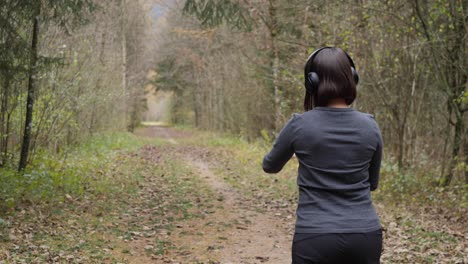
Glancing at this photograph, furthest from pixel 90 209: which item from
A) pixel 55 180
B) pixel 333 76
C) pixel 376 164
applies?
pixel 333 76

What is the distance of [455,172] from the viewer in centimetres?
1173

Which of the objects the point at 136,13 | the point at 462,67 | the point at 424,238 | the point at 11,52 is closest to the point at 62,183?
the point at 11,52

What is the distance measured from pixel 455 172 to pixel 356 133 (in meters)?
10.4

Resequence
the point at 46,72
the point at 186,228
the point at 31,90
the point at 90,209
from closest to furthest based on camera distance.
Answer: the point at 186,228, the point at 90,209, the point at 31,90, the point at 46,72

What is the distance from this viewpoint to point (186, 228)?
27.8 ft

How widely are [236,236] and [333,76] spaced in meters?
5.83

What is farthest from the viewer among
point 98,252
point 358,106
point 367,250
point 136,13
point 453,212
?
point 136,13

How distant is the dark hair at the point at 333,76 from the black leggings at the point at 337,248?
28.5 inches

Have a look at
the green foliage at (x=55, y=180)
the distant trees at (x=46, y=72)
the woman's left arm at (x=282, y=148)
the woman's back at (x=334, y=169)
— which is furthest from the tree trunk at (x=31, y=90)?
the woman's back at (x=334, y=169)

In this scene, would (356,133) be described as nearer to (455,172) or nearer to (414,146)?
(455,172)

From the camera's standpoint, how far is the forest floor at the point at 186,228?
22.1 ft

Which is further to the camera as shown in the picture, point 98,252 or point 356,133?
point 98,252

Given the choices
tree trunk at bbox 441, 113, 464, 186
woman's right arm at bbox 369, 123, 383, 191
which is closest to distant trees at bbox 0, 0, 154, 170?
woman's right arm at bbox 369, 123, 383, 191

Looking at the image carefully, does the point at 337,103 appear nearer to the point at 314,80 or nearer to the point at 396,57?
the point at 314,80
